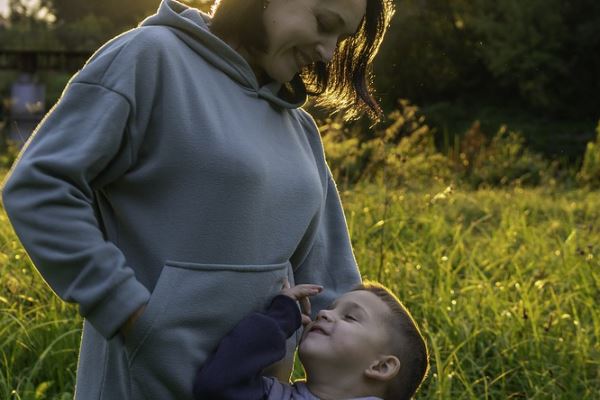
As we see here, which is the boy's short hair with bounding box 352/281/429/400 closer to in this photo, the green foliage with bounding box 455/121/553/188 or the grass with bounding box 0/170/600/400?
the grass with bounding box 0/170/600/400

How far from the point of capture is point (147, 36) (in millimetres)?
1637

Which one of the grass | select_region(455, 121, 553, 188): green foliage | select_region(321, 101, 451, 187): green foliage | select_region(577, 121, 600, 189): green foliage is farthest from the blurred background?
the grass

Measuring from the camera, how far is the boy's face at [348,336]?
1.79 metres

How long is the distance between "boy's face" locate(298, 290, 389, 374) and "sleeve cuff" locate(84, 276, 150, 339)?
372mm

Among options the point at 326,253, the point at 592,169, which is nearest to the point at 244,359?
the point at 326,253

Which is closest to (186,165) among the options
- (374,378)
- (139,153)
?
(139,153)

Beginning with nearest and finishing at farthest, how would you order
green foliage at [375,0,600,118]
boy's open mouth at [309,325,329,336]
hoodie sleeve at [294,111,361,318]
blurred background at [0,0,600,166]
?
boy's open mouth at [309,325,329,336] → hoodie sleeve at [294,111,361,318] → blurred background at [0,0,600,166] → green foliage at [375,0,600,118]

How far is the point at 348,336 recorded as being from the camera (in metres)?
1.80

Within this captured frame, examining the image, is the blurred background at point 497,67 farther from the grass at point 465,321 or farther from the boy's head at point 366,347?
the boy's head at point 366,347

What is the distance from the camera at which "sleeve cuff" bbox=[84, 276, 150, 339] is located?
1.56 metres

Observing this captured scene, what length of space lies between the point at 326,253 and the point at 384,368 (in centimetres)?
35

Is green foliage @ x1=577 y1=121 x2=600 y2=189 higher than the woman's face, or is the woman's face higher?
the woman's face

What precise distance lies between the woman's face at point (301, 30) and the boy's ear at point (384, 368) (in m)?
0.56

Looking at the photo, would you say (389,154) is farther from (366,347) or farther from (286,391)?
(286,391)
